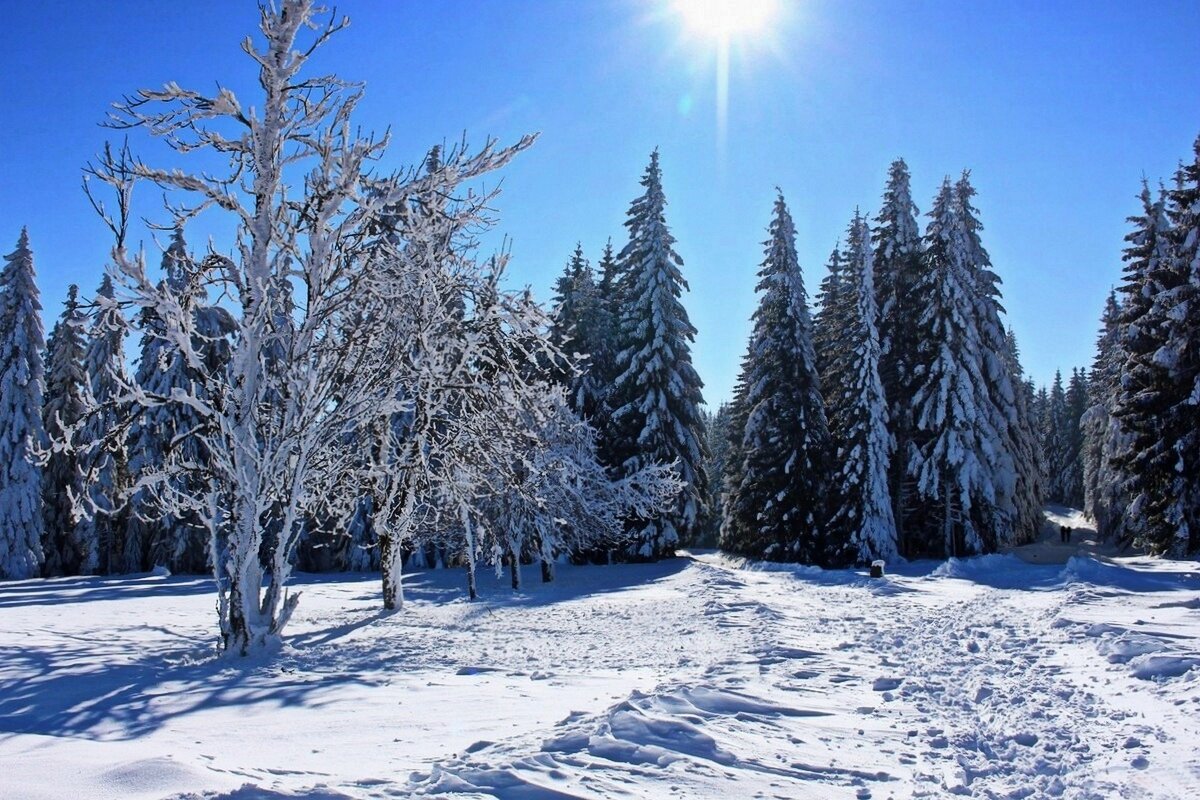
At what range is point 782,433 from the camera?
30.3 m

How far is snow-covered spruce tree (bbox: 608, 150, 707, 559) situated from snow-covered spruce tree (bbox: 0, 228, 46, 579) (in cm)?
2303

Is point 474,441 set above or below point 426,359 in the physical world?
below

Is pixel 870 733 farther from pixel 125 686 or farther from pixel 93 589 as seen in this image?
pixel 93 589

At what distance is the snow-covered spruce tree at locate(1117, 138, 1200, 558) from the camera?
73.8 feet

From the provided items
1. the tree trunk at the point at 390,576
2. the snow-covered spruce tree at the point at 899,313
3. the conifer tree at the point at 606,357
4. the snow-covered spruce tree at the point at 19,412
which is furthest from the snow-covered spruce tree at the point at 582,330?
the snow-covered spruce tree at the point at 19,412

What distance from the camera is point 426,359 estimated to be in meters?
12.2

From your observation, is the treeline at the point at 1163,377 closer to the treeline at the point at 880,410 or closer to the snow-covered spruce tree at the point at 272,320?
the treeline at the point at 880,410

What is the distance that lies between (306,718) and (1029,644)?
28.6ft

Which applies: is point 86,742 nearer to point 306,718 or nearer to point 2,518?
point 306,718

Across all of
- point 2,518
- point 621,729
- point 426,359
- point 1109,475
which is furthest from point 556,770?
point 1109,475

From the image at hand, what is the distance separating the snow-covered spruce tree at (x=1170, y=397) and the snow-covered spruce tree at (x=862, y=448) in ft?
24.9

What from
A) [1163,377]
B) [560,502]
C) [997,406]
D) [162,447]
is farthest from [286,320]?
[997,406]

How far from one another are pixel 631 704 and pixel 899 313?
29863 millimetres

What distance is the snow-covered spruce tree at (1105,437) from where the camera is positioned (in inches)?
1298
